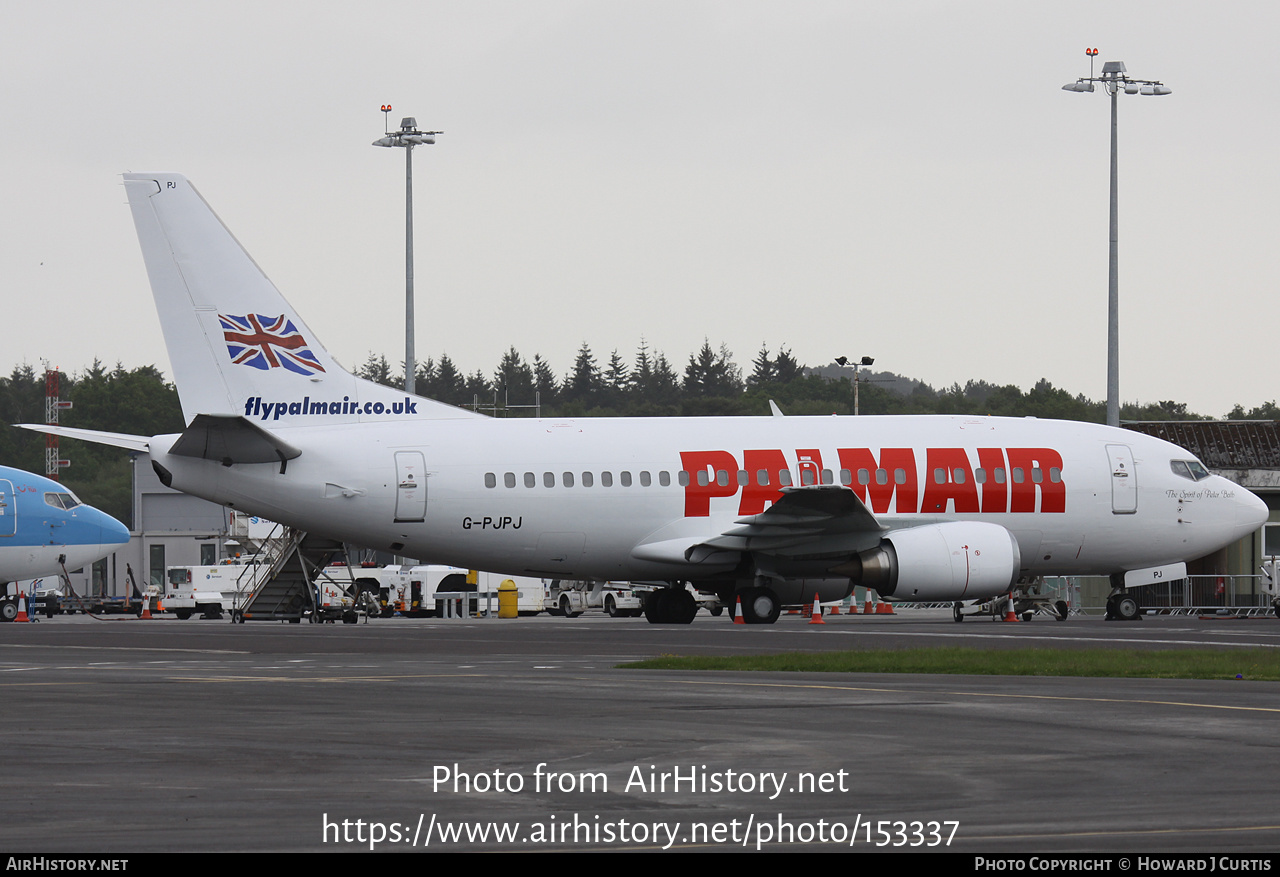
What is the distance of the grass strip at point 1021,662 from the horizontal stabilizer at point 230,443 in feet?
41.7

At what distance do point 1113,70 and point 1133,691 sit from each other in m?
38.6

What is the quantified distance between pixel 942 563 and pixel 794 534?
293cm

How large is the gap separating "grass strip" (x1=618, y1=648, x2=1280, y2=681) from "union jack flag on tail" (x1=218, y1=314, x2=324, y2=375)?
48.0 ft

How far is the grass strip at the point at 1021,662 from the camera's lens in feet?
64.8

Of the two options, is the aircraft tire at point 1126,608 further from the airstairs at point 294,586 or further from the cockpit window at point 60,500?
the cockpit window at point 60,500

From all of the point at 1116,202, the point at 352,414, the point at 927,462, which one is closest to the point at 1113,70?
the point at 1116,202

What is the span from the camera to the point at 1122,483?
37875 mm

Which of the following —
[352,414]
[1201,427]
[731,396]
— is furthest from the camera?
[731,396]

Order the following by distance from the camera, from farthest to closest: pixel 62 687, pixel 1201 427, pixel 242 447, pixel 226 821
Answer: pixel 1201 427 → pixel 242 447 → pixel 62 687 → pixel 226 821

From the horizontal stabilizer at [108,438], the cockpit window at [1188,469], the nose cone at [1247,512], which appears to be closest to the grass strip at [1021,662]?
the horizontal stabilizer at [108,438]

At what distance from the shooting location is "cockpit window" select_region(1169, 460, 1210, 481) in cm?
3894

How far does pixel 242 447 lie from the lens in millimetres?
33094

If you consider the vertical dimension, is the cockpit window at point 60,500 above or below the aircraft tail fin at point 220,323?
below

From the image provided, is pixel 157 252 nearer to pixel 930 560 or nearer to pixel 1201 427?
pixel 930 560
